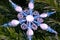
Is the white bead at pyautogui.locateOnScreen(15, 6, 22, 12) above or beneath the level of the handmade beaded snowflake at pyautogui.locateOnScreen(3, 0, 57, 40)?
above

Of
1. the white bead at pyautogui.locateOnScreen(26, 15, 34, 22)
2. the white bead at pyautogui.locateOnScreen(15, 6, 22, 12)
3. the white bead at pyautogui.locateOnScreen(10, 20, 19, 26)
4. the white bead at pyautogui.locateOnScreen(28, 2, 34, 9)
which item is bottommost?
the white bead at pyautogui.locateOnScreen(10, 20, 19, 26)

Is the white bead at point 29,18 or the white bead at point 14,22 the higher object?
the white bead at point 29,18

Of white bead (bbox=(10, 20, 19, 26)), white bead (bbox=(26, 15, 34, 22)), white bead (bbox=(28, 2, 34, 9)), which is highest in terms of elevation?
white bead (bbox=(28, 2, 34, 9))

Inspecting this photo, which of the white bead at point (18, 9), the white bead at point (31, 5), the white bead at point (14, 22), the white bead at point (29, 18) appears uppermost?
the white bead at point (31, 5)

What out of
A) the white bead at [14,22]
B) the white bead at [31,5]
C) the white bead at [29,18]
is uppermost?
the white bead at [31,5]

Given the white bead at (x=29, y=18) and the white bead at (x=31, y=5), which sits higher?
the white bead at (x=31, y=5)

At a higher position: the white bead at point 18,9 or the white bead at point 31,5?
the white bead at point 31,5

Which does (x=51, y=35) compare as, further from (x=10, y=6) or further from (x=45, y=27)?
(x=10, y=6)

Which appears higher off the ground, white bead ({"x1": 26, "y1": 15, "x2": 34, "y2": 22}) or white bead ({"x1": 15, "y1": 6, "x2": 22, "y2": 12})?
white bead ({"x1": 15, "y1": 6, "x2": 22, "y2": 12})
